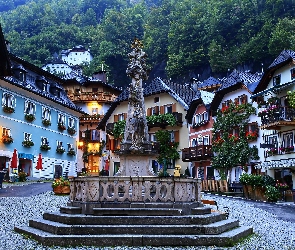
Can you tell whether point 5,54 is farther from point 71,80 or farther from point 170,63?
point 170,63

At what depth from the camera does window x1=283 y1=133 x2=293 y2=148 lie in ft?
113

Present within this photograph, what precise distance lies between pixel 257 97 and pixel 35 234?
30.3m

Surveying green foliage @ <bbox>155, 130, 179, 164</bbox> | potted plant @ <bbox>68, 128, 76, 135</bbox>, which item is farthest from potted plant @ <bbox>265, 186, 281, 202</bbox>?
potted plant @ <bbox>68, 128, 76, 135</bbox>

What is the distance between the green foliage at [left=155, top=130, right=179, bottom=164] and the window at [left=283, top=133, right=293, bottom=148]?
15.3m

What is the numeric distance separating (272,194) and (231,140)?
1217 cm

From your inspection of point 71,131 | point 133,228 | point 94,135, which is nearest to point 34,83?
point 71,131

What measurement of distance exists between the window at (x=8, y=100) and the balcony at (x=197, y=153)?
60.1 feet

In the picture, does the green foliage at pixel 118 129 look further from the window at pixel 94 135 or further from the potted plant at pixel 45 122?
the window at pixel 94 135

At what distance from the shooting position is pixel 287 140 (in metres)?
35.0

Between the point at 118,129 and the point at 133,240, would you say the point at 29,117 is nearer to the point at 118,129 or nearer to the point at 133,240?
the point at 118,129

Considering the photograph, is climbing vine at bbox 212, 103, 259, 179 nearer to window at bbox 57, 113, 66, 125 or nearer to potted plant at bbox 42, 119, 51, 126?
potted plant at bbox 42, 119, 51, 126

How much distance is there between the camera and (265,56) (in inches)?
2857

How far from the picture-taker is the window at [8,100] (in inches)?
1544

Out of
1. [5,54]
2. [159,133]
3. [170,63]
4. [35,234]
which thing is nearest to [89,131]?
[159,133]
